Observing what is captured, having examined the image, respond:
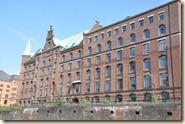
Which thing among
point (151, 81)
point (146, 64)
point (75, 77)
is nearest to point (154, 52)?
point (146, 64)

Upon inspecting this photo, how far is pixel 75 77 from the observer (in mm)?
44531

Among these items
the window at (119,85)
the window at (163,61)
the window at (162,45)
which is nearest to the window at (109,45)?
the window at (119,85)

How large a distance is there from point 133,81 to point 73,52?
17244mm

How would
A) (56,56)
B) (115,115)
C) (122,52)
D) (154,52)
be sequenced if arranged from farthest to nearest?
(56,56)
(122,52)
(154,52)
(115,115)

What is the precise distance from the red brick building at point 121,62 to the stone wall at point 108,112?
11.6ft

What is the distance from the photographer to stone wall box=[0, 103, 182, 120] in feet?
72.5

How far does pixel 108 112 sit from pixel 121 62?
12489 millimetres

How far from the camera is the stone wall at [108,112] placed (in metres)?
22.1

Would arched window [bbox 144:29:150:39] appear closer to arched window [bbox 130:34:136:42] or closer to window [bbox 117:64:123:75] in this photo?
arched window [bbox 130:34:136:42]

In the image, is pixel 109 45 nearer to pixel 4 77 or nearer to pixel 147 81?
pixel 147 81

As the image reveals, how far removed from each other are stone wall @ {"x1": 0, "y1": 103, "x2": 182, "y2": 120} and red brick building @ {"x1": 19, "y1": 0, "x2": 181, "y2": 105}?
3.55 m

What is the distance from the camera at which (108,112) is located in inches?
1051

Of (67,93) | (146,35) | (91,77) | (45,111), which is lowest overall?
(45,111)

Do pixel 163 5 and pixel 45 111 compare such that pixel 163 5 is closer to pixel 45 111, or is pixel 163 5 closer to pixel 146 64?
pixel 146 64
